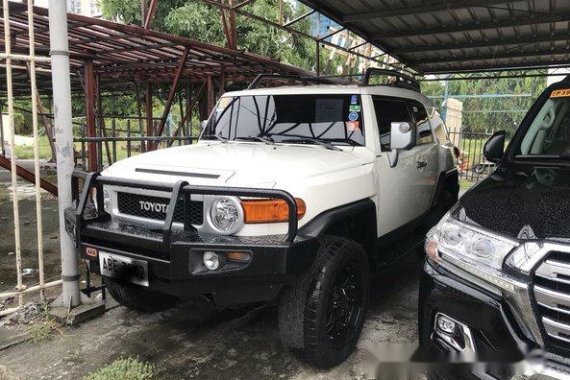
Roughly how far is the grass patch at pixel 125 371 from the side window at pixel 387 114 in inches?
92.8

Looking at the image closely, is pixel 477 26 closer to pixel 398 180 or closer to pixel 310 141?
pixel 398 180

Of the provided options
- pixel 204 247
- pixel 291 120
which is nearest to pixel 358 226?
pixel 291 120

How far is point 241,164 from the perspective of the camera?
10.1 ft

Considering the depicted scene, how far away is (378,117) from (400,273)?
193cm

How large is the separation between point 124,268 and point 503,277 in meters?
2.08

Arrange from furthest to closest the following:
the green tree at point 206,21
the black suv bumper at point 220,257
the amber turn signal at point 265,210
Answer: the green tree at point 206,21 → the amber turn signal at point 265,210 → the black suv bumper at point 220,257

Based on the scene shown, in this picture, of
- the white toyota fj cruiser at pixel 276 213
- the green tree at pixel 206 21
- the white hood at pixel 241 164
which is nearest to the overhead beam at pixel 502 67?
the green tree at pixel 206 21

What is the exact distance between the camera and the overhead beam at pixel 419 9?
6.12 meters

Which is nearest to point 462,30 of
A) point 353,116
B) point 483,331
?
point 353,116

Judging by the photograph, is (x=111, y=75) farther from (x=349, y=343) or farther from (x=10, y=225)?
(x=349, y=343)

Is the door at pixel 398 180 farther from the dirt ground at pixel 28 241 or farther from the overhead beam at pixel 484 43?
the overhead beam at pixel 484 43

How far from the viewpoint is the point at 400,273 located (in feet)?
16.8

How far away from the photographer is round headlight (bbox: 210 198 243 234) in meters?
2.71

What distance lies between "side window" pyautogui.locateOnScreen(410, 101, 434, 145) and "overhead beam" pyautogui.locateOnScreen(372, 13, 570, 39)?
9.80 feet
